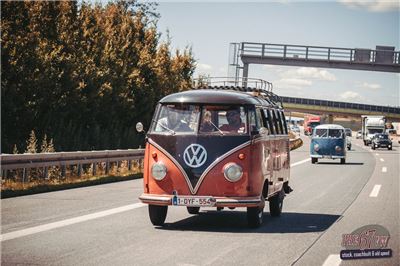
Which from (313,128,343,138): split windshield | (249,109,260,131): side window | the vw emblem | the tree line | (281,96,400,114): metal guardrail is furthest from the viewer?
(281,96,400,114): metal guardrail

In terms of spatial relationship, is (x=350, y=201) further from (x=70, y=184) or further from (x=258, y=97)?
(x=70, y=184)

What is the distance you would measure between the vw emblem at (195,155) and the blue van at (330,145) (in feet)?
80.1

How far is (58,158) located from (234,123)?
821cm

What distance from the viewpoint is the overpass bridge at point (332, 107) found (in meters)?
110

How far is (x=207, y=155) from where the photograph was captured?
9906 millimetres

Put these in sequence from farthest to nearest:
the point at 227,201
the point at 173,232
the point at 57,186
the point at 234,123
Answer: the point at 57,186 → the point at 234,123 → the point at 227,201 → the point at 173,232

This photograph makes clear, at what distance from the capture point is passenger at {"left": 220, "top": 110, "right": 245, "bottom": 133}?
404 inches

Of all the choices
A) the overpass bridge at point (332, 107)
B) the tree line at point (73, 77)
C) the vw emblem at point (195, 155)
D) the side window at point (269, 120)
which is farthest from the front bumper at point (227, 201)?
Result: the overpass bridge at point (332, 107)

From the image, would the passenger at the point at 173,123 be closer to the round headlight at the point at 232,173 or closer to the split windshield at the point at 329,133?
the round headlight at the point at 232,173

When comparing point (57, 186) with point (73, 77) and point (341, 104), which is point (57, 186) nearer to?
point (73, 77)

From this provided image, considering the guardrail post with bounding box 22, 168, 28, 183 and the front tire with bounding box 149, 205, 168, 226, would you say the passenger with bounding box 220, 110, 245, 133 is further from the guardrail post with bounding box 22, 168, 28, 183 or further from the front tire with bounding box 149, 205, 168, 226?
the guardrail post with bounding box 22, 168, 28, 183

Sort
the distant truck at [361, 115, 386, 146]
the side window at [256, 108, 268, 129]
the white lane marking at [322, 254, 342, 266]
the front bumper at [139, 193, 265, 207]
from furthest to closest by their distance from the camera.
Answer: the distant truck at [361, 115, 386, 146] < the side window at [256, 108, 268, 129] < the front bumper at [139, 193, 265, 207] < the white lane marking at [322, 254, 342, 266]

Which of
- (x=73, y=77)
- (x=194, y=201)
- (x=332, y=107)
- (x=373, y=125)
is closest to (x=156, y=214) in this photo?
(x=194, y=201)

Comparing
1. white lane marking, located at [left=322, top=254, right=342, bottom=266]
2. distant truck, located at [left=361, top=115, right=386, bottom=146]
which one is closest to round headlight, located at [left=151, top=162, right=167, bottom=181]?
white lane marking, located at [left=322, top=254, right=342, bottom=266]
